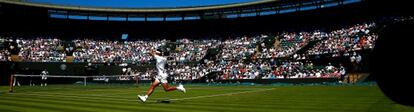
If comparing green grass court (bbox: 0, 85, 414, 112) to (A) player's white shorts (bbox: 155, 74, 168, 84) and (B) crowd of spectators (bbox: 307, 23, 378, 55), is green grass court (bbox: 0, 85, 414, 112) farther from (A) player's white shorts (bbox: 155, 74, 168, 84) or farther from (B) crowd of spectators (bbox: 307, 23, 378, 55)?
(B) crowd of spectators (bbox: 307, 23, 378, 55)

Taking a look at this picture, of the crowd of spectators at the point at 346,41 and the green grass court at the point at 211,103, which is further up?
the crowd of spectators at the point at 346,41

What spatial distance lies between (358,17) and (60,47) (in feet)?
130

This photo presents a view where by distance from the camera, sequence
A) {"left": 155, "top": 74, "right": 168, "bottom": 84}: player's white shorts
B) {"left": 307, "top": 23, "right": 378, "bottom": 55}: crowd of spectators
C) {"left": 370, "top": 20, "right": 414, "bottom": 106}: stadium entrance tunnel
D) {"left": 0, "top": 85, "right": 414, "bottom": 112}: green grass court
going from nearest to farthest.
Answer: {"left": 370, "top": 20, "right": 414, "bottom": 106}: stadium entrance tunnel
{"left": 0, "top": 85, "right": 414, "bottom": 112}: green grass court
{"left": 155, "top": 74, "right": 168, "bottom": 84}: player's white shorts
{"left": 307, "top": 23, "right": 378, "bottom": 55}: crowd of spectators

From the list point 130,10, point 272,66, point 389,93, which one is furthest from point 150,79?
point 389,93

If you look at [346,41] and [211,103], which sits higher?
[346,41]

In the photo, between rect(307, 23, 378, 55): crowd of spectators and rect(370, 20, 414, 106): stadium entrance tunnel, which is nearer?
rect(370, 20, 414, 106): stadium entrance tunnel

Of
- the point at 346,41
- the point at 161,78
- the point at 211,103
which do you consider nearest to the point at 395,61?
the point at 211,103

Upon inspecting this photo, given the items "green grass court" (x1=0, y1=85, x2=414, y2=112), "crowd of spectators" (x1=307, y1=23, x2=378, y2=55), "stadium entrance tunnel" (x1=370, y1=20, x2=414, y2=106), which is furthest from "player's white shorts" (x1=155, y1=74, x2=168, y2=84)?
"crowd of spectators" (x1=307, y1=23, x2=378, y2=55)

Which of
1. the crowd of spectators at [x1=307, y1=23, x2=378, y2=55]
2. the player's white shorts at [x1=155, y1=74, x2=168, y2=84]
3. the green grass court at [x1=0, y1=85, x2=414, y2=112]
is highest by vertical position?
the crowd of spectators at [x1=307, y1=23, x2=378, y2=55]

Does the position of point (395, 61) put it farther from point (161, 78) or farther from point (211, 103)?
point (161, 78)

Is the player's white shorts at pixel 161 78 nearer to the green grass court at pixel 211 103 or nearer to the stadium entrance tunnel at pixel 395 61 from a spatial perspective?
the green grass court at pixel 211 103

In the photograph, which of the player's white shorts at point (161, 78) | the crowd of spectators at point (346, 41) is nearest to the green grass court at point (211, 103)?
the player's white shorts at point (161, 78)

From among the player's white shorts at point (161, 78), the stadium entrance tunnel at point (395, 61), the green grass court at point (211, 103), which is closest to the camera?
the stadium entrance tunnel at point (395, 61)

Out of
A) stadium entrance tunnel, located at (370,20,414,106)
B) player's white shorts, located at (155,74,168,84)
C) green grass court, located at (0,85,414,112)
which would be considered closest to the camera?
stadium entrance tunnel, located at (370,20,414,106)
